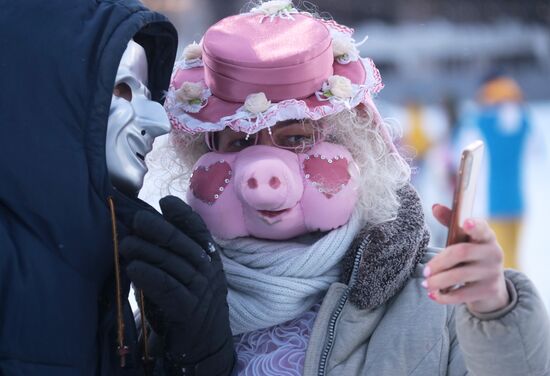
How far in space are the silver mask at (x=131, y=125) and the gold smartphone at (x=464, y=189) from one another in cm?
64

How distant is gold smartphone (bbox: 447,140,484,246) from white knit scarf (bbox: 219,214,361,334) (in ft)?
1.51

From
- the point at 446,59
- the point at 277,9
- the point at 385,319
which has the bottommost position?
the point at 446,59

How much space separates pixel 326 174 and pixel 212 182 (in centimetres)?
24

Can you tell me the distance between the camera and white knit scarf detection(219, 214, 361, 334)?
1.80 meters

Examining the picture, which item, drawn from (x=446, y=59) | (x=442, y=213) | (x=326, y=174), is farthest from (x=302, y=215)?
(x=446, y=59)

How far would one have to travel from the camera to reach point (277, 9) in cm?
198

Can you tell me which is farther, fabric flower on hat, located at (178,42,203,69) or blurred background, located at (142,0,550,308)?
blurred background, located at (142,0,550,308)

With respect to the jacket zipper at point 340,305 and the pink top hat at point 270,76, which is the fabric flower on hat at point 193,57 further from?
the jacket zipper at point 340,305

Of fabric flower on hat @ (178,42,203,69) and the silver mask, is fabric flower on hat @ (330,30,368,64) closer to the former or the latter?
fabric flower on hat @ (178,42,203,69)

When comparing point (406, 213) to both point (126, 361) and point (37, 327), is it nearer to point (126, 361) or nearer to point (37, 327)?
point (126, 361)

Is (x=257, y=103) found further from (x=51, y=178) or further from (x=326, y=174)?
(x=51, y=178)

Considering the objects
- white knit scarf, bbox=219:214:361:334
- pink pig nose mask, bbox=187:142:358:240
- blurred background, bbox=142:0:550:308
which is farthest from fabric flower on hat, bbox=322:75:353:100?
blurred background, bbox=142:0:550:308

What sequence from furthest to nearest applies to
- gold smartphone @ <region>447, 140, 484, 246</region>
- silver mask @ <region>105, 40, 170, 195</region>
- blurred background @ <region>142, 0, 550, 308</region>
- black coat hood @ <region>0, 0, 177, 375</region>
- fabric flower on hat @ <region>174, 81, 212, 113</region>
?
blurred background @ <region>142, 0, 550, 308</region>
fabric flower on hat @ <region>174, 81, 212, 113</region>
silver mask @ <region>105, 40, 170, 195</region>
black coat hood @ <region>0, 0, 177, 375</region>
gold smartphone @ <region>447, 140, 484, 246</region>

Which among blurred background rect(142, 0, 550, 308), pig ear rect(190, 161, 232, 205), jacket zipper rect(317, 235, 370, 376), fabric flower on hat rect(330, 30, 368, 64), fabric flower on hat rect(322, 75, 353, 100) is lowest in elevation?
blurred background rect(142, 0, 550, 308)
